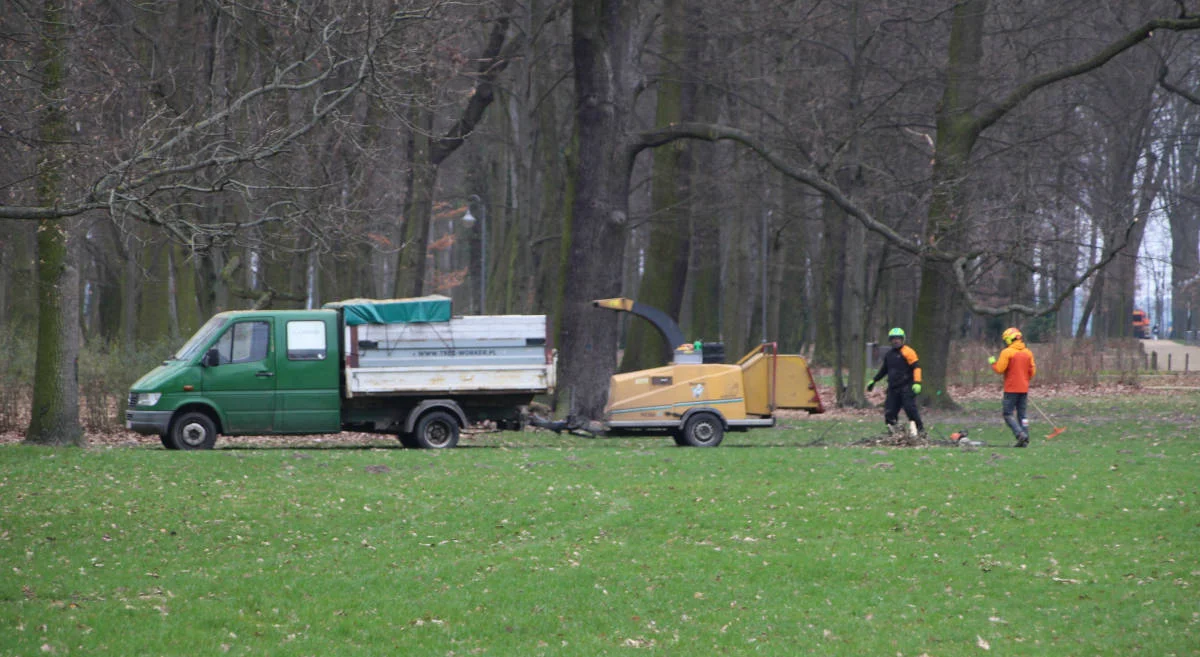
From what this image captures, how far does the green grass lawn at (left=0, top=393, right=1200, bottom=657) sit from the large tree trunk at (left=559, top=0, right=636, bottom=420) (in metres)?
5.74

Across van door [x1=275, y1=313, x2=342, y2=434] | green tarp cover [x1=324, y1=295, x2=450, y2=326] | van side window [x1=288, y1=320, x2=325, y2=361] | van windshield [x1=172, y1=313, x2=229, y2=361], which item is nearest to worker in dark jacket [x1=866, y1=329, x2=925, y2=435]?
green tarp cover [x1=324, y1=295, x2=450, y2=326]

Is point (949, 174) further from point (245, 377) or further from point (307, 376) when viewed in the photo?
point (245, 377)

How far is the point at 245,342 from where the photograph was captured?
64.6 feet

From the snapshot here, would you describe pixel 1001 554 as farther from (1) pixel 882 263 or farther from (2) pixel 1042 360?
(2) pixel 1042 360

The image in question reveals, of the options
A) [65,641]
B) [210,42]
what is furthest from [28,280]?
[65,641]

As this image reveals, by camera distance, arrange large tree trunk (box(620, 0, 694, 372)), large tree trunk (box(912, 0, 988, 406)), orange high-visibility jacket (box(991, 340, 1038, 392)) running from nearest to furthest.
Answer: orange high-visibility jacket (box(991, 340, 1038, 392)), large tree trunk (box(912, 0, 988, 406)), large tree trunk (box(620, 0, 694, 372))

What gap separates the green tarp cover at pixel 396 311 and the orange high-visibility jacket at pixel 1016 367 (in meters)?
8.64

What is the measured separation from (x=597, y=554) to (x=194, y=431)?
9.81 meters

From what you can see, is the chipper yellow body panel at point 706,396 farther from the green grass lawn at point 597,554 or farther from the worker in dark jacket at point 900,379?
the green grass lawn at point 597,554

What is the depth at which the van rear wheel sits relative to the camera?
20.1 metres

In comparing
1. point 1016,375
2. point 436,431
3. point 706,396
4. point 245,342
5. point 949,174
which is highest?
point 949,174

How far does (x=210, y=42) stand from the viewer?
25.9 meters

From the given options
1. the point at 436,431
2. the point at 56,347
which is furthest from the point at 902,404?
the point at 56,347

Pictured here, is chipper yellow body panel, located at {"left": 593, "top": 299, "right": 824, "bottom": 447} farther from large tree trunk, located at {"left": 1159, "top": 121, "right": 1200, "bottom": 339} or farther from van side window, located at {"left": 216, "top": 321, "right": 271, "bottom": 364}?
large tree trunk, located at {"left": 1159, "top": 121, "right": 1200, "bottom": 339}
